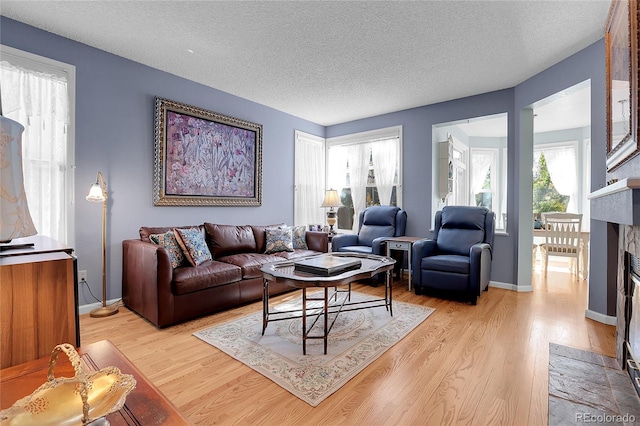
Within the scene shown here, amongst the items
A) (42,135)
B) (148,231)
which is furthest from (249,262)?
(42,135)

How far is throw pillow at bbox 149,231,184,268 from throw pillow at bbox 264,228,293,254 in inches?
46.2

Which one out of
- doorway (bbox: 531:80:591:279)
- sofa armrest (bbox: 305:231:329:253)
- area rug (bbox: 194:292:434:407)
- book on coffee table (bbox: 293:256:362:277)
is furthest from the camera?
doorway (bbox: 531:80:591:279)

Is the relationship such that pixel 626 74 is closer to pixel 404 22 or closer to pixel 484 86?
pixel 404 22

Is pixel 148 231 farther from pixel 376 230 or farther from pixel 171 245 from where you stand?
pixel 376 230

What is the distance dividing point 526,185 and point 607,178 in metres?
1.07

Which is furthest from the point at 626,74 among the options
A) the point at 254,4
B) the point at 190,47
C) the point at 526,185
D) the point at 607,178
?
the point at 190,47

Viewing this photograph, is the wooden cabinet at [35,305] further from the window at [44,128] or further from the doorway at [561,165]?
the doorway at [561,165]

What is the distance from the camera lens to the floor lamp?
2.77 meters

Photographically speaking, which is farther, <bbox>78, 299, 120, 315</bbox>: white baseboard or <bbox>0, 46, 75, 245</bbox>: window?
<bbox>78, 299, 120, 315</bbox>: white baseboard

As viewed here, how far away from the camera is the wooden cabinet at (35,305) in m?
1.06

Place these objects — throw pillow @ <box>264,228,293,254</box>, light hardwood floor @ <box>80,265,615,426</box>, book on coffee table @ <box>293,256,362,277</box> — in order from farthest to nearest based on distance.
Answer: throw pillow @ <box>264,228,293,254</box> < book on coffee table @ <box>293,256,362,277</box> < light hardwood floor @ <box>80,265,615,426</box>

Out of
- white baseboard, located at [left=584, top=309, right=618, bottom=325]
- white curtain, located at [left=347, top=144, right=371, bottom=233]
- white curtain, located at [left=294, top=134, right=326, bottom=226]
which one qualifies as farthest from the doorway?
white curtain, located at [left=294, top=134, right=326, bottom=226]

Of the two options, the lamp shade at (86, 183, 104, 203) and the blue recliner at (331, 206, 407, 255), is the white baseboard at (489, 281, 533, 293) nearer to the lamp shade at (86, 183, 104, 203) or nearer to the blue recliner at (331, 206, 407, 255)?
the blue recliner at (331, 206, 407, 255)

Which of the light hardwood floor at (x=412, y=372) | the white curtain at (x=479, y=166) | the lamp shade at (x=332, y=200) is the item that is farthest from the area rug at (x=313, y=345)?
the white curtain at (x=479, y=166)
